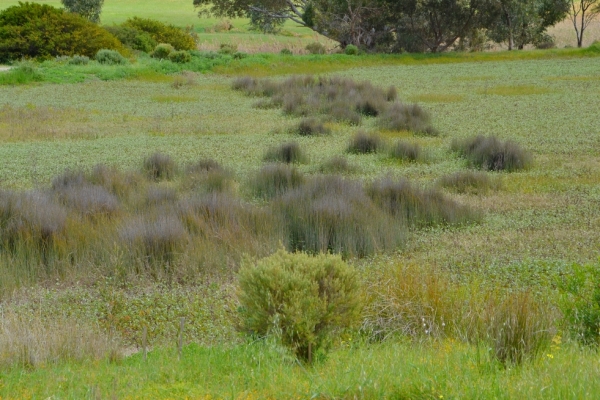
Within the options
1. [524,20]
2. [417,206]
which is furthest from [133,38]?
[417,206]

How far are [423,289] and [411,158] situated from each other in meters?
9.65

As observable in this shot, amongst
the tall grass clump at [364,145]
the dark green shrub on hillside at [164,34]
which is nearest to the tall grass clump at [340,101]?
the tall grass clump at [364,145]

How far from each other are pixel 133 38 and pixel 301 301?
46.4 metres

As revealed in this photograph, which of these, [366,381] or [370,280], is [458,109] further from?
[366,381]

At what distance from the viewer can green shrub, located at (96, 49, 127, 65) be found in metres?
38.5

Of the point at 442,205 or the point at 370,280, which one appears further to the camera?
the point at 442,205

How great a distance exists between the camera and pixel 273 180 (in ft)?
42.4

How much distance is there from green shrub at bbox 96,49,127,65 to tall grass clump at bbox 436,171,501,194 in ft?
91.9

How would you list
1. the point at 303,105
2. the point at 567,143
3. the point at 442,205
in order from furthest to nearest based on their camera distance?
1. the point at 303,105
2. the point at 567,143
3. the point at 442,205

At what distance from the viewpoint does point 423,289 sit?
680cm

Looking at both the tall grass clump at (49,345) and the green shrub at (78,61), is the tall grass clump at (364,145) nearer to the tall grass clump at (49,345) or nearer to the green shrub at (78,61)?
the tall grass clump at (49,345)

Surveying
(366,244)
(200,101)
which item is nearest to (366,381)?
(366,244)

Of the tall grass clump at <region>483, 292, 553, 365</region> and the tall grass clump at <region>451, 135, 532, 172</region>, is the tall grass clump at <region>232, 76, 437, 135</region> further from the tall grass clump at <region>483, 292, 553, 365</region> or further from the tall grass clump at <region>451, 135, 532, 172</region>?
the tall grass clump at <region>483, 292, 553, 365</region>

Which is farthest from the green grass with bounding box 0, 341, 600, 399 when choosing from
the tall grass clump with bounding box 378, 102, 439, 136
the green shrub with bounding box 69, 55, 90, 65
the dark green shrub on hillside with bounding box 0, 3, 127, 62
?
the dark green shrub on hillside with bounding box 0, 3, 127, 62
